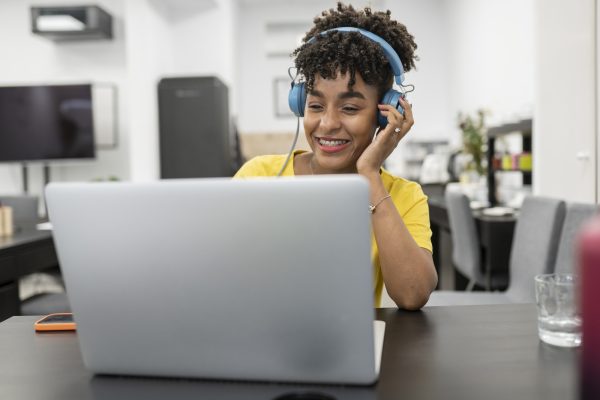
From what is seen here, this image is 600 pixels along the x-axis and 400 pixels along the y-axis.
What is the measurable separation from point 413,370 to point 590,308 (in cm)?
46

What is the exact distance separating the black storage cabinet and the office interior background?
0.37 ft

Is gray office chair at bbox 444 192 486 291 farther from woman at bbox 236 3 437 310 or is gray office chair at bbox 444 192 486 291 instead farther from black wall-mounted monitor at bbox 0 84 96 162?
black wall-mounted monitor at bbox 0 84 96 162

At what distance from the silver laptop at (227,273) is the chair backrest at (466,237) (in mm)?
2118

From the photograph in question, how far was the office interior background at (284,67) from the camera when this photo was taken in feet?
9.04

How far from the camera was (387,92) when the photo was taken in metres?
1.26

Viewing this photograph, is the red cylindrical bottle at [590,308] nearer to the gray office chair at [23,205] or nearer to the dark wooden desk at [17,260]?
the dark wooden desk at [17,260]

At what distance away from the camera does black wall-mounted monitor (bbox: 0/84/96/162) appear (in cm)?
497

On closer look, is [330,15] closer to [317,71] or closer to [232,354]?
[317,71]

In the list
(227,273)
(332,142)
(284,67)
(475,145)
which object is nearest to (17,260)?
A: (332,142)

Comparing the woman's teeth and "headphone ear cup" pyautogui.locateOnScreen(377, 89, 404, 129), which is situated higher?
"headphone ear cup" pyautogui.locateOnScreen(377, 89, 404, 129)

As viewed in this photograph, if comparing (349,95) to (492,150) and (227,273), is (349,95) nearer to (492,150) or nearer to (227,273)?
(227,273)

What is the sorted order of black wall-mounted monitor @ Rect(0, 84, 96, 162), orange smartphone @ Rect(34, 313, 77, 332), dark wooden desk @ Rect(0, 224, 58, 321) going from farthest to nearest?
black wall-mounted monitor @ Rect(0, 84, 96, 162) < dark wooden desk @ Rect(0, 224, 58, 321) < orange smartphone @ Rect(34, 313, 77, 332)

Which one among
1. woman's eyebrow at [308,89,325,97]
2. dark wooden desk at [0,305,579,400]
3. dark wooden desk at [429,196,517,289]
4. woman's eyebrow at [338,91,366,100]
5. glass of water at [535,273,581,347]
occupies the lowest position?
dark wooden desk at [429,196,517,289]

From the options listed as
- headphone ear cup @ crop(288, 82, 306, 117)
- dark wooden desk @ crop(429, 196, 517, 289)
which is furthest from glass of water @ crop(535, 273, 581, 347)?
dark wooden desk @ crop(429, 196, 517, 289)
